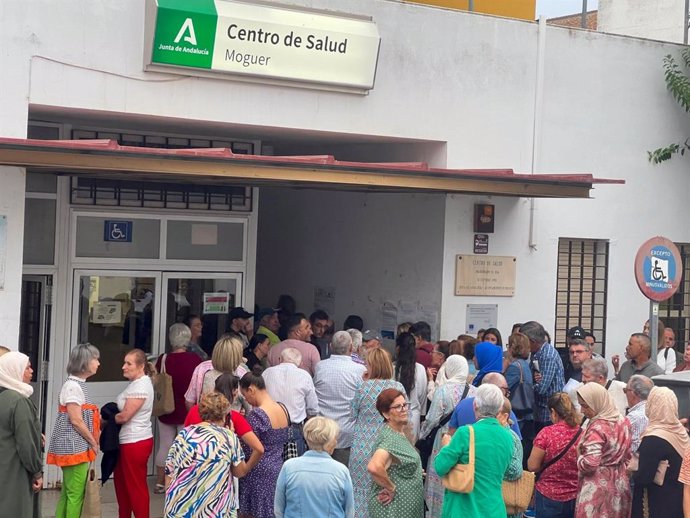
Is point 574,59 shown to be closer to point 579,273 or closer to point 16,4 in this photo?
point 579,273

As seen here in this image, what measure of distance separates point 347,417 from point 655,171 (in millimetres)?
6203

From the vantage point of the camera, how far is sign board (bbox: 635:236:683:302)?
11.0 m

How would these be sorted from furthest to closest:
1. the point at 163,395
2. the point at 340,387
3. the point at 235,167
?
1. the point at 163,395
2. the point at 340,387
3. the point at 235,167

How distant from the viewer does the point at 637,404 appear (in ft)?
29.7

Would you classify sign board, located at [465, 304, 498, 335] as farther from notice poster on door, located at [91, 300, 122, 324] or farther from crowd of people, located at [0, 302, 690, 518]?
notice poster on door, located at [91, 300, 122, 324]

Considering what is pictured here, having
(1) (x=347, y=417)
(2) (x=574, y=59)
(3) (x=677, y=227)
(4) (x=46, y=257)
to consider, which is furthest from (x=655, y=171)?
(4) (x=46, y=257)

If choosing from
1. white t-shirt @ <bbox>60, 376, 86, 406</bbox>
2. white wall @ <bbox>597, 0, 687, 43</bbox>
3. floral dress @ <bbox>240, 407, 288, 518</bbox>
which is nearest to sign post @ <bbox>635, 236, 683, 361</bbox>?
floral dress @ <bbox>240, 407, 288, 518</bbox>

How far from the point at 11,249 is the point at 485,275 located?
5477 mm

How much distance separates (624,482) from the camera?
856cm

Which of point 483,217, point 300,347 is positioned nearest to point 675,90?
point 483,217

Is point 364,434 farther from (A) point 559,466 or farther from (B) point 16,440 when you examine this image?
(B) point 16,440

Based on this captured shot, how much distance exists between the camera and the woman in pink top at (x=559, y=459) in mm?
8578

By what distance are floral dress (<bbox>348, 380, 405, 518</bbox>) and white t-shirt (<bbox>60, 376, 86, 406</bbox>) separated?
220cm

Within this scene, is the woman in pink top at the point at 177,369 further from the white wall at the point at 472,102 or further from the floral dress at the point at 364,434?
the floral dress at the point at 364,434
